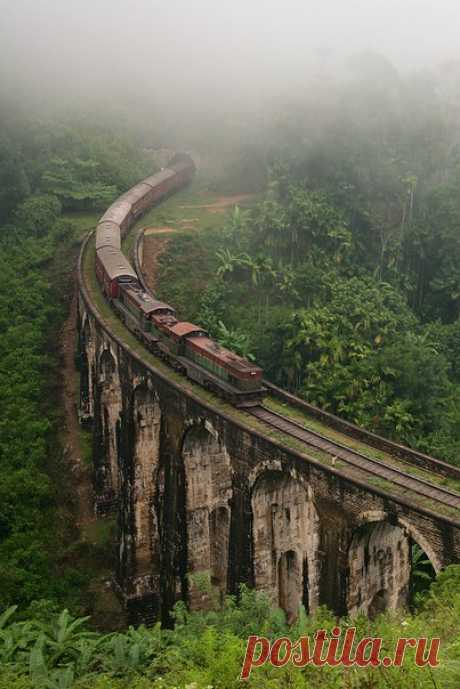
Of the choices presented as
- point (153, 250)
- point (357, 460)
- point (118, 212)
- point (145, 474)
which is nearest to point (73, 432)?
point (145, 474)

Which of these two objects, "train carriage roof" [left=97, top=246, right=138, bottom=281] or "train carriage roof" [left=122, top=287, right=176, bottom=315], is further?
"train carriage roof" [left=97, top=246, right=138, bottom=281]

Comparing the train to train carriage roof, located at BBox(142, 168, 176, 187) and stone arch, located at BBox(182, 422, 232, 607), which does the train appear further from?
train carriage roof, located at BBox(142, 168, 176, 187)

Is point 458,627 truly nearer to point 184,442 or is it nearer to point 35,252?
point 184,442

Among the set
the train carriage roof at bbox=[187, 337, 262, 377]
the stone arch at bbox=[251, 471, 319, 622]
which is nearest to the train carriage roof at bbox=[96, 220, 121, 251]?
the train carriage roof at bbox=[187, 337, 262, 377]

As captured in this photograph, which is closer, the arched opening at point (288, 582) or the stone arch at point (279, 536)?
the stone arch at point (279, 536)

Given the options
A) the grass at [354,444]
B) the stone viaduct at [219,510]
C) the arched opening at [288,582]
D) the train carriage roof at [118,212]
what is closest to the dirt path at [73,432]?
the stone viaduct at [219,510]

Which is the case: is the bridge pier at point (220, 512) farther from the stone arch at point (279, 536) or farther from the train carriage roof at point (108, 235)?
the train carriage roof at point (108, 235)

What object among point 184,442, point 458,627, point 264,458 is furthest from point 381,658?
point 184,442
